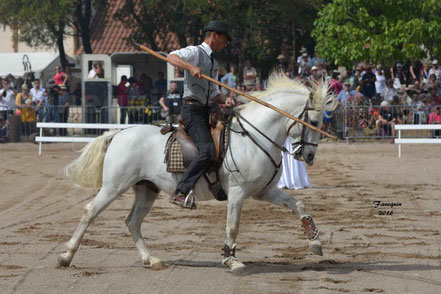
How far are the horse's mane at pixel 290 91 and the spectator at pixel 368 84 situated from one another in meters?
17.5

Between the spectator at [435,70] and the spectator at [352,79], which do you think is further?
the spectator at [435,70]

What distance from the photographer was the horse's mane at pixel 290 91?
9.62 metres

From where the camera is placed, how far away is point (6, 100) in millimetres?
30078

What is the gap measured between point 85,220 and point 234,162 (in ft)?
5.76

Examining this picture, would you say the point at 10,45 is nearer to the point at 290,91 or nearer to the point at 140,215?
the point at 140,215

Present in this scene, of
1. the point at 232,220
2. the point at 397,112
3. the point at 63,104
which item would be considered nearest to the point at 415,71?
the point at 397,112

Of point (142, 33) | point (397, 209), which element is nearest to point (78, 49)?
point (142, 33)

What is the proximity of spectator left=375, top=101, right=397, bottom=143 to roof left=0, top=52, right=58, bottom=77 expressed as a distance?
17.0m

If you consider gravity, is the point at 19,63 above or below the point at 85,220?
above

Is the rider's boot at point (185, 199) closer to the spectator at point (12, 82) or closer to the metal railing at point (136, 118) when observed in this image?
the metal railing at point (136, 118)

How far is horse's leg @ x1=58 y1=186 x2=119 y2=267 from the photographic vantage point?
9461 millimetres

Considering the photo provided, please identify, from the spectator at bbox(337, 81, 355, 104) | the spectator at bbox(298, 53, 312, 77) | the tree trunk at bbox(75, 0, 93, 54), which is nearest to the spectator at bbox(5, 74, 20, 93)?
the tree trunk at bbox(75, 0, 93, 54)

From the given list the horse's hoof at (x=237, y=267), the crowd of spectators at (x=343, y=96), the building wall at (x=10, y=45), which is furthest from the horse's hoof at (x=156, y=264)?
the building wall at (x=10, y=45)

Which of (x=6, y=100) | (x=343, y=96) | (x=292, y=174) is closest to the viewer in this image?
(x=292, y=174)
